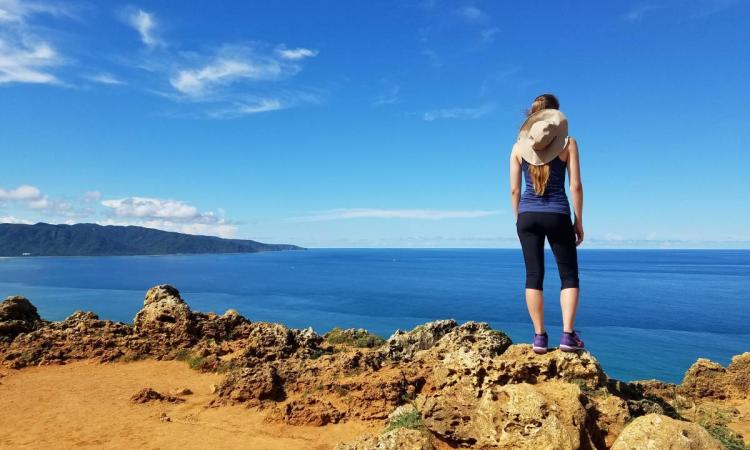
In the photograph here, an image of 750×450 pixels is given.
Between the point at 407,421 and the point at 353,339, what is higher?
the point at 407,421

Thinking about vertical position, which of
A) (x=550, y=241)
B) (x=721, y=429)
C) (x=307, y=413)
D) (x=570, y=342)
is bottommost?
(x=307, y=413)

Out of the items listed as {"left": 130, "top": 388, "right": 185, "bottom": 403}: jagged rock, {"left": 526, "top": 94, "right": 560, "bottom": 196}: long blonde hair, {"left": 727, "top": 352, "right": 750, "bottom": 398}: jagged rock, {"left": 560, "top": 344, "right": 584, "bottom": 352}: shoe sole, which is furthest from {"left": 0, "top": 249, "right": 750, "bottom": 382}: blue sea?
{"left": 526, "top": 94, "right": 560, "bottom": 196}: long blonde hair

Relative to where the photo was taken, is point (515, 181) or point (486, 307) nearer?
point (515, 181)

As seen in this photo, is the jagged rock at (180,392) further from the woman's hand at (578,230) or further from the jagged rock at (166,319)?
the woman's hand at (578,230)

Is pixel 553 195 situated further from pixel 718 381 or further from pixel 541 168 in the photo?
pixel 718 381

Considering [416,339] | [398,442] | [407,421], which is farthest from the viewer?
[416,339]

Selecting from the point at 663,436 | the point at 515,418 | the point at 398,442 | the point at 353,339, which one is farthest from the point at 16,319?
the point at 663,436

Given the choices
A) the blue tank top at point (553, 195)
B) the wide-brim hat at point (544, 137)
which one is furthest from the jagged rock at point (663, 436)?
the wide-brim hat at point (544, 137)

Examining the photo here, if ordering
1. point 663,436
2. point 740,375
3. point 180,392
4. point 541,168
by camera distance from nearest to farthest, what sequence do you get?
point 663,436 → point 541,168 → point 180,392 → point 740,375

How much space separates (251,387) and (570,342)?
8189 millimetres

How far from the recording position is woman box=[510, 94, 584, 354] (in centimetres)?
587

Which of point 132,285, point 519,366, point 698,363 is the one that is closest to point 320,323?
point 698,363

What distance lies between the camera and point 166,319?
18422 millimetres

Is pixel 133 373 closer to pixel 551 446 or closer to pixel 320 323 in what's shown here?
pixel 551 446
